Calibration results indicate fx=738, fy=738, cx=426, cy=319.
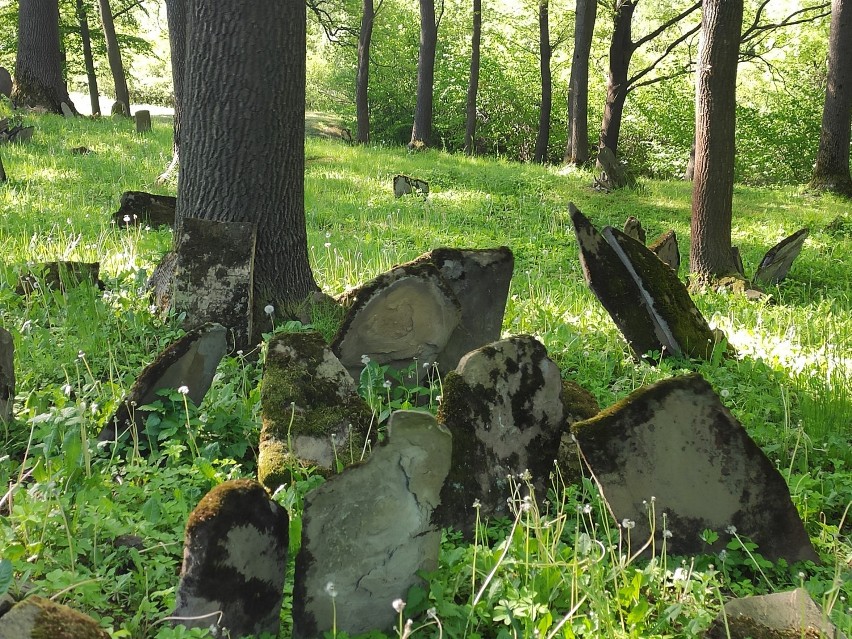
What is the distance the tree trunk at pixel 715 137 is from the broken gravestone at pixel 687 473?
507 cm

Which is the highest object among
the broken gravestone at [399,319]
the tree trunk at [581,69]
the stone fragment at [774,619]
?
the tree trunk at [581,69]

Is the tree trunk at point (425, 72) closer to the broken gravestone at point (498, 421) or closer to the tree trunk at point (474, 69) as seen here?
the tree trunk at point (474, 69)

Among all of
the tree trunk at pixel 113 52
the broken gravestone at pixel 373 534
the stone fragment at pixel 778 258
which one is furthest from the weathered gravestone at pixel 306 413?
the tree trunk at pixel 113 52

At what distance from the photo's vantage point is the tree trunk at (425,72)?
19484 mm

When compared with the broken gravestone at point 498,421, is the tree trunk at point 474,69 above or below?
above

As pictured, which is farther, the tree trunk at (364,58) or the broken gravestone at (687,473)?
the tree trunk at (364,58)

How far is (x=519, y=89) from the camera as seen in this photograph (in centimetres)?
3109

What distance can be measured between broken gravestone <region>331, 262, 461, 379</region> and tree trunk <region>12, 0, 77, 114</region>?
1681 cm

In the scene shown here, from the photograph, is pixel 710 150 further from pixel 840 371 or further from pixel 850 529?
pixel 850 529

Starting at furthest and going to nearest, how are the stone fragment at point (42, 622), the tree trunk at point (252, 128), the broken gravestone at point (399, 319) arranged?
1. the tree trunk at point (252, 128)
2. the broken gravestone at point (399, 319)
3. the stone fragment at point (42, 622)

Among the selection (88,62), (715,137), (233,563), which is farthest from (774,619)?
(88,62)

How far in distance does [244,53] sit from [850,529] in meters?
4.35

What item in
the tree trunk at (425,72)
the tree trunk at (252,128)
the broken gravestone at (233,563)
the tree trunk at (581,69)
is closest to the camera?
the broken gravestone at (233,563)

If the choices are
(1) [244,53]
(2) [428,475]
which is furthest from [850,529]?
(1) [244,53]
